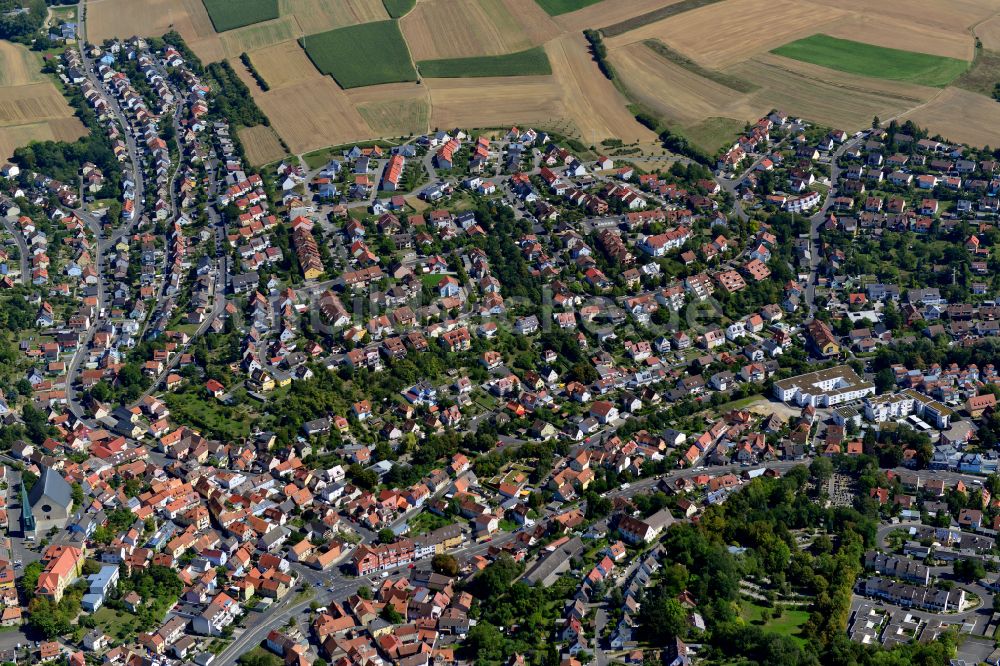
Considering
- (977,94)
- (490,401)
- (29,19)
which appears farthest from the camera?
(29,19)

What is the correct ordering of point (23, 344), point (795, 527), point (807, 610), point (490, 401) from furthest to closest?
point (23, 344) → point (490, 401) → point (795, 527) → point (807, 610)

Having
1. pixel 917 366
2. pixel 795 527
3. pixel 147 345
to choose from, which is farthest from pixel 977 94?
pixel 147 345

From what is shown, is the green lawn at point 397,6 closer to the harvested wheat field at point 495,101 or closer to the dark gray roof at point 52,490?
the harvested wheat field at point 495,101

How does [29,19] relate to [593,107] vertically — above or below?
above

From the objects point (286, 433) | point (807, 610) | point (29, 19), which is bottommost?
point (807, 610)

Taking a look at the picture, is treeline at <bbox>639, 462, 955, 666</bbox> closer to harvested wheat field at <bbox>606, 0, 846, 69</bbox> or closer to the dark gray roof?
the dark gray roof

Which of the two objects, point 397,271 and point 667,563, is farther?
point 397,271

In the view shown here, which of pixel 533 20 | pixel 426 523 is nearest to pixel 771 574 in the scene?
pixel 426 523

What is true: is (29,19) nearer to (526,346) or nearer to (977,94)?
(526,346)
